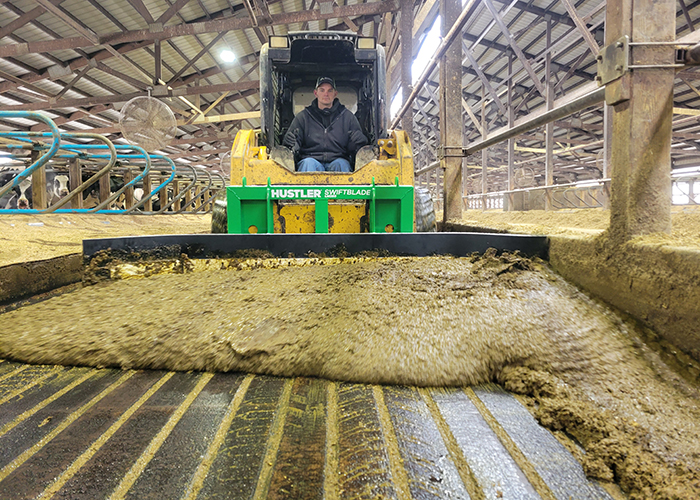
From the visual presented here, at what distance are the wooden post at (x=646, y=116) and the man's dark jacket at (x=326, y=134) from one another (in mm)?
2542

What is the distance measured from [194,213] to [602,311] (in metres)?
11.4

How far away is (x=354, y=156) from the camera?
3.83 m

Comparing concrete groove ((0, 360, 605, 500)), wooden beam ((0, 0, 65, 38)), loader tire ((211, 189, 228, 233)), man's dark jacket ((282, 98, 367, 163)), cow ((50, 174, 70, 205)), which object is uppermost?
wooden beam ((0, 0, 65, 38))

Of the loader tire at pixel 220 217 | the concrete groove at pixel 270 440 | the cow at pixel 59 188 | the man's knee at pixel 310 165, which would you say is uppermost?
the cow at pixel 59 188

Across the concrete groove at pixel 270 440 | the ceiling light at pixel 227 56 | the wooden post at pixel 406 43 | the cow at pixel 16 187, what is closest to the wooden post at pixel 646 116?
the concrete groove at pixel 270 440

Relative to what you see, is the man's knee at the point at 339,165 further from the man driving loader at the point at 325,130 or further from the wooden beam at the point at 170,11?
the wooden beam at the point at 170,11

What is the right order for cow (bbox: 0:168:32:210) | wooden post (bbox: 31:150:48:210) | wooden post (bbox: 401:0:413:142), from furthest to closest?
cow (bbox: 0:168:32:210), wooden post (bbox: 401:0:413:142), wooden post (bbox: 31:150:48:210)

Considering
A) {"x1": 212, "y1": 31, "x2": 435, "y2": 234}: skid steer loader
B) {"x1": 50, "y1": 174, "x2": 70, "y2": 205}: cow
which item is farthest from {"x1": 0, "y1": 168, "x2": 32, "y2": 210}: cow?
{"x1": 212, "y1": 31, "x2": 435, "y2": 234}: skid steer loader

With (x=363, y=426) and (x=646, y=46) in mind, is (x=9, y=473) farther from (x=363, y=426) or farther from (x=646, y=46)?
(x=646, y=46)

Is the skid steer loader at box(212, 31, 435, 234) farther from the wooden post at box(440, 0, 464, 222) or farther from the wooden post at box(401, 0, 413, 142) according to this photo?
the wooden post at box(401, 0, 413, 142)

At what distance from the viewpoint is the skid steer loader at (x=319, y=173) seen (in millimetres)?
2773

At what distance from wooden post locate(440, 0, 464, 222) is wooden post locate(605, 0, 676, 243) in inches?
98.6

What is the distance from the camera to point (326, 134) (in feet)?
12.2

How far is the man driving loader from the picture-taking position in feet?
12.1
